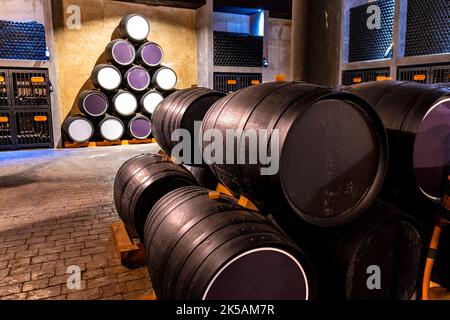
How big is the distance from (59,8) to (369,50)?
7764mm

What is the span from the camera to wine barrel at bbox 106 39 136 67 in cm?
894

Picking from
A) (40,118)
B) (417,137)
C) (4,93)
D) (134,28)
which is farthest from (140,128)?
(417,137)

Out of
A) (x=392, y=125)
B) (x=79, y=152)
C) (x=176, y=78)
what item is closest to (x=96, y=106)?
(x=79, y=152)

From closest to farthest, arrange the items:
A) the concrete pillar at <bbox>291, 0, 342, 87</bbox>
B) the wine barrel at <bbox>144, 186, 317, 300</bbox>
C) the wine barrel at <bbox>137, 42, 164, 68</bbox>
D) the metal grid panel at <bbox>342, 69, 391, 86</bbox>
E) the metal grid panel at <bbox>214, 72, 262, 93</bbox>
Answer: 1. the wine barrel at <bbox>144, 186, 317, 300</bbox>
2. the concrete pillar at <bbox>291, 0, 342, 87</bbox>
3. the metal grid panel at <bbox>342, 69, 391, 86</bbox>
4. the wine barrel at <bbox>137, 42, 164, 68</bbox>
5. the metal grid panel at <bbox>214, 72, 262, 93</bbox>

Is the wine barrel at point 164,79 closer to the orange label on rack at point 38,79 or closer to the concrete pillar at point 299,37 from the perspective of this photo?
the orange label on rack at point 38,79

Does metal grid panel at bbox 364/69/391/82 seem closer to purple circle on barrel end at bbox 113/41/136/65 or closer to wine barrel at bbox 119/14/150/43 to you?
wine barrel at bbox 119/14/150/43

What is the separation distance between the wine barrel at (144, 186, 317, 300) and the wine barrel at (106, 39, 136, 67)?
26.2ft

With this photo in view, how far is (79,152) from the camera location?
8336 millimetres

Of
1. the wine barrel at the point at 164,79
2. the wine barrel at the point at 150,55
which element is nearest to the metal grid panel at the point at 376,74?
the wine barrel at the point at 164,79

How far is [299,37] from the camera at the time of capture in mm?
3312

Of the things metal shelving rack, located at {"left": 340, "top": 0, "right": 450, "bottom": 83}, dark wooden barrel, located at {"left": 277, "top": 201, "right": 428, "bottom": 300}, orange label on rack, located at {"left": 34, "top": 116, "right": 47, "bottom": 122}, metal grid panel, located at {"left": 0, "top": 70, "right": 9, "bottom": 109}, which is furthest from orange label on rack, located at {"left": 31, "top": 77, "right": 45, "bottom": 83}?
dark wooden barrel, located at {"left": 277, "top": 201, "right": 428, "bottom": 300}

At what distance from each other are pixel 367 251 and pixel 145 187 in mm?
1768

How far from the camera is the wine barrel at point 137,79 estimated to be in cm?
912

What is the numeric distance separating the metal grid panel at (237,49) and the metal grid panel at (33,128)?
15.6ft
